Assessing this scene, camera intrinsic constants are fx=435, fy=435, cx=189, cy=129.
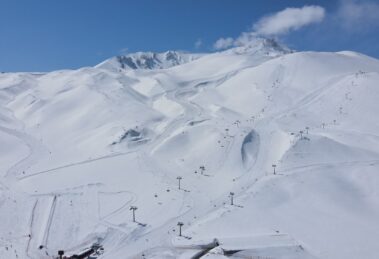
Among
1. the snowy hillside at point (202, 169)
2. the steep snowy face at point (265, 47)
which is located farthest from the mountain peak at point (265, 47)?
the snowy hillside at point (202, 169)

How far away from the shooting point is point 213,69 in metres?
102

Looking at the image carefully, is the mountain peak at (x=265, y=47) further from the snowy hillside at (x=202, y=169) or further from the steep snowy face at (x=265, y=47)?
the snowy hillside at (x=202, y=169)

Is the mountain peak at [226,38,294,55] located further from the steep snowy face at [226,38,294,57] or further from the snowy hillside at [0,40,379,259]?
the snowy hillside at [0,40,379,259]

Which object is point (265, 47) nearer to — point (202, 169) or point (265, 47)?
point (265, 47)

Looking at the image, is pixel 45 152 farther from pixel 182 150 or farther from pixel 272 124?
pixel 272 124

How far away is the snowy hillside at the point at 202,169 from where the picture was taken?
3038 centimetres

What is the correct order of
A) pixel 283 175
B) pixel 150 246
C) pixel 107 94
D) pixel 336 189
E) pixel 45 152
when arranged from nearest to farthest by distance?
pixel 150 246 < pixel 336 189 < pixel 283 175 < pixel 45 152 < pixel 107 94

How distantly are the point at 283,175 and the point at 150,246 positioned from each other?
53.1 ft

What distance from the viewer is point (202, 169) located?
44.3m

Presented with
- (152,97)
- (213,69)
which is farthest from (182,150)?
(213,69)

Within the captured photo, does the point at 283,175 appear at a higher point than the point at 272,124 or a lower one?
lower

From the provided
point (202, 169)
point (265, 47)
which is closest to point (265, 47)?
point (265, 47)

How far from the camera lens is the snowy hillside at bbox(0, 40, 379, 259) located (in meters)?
30.4

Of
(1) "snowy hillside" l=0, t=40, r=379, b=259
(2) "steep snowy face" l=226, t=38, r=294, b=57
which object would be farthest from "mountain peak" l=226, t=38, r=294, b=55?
(1) "snowy hillside" l=0, t=40, r=379, b=259
